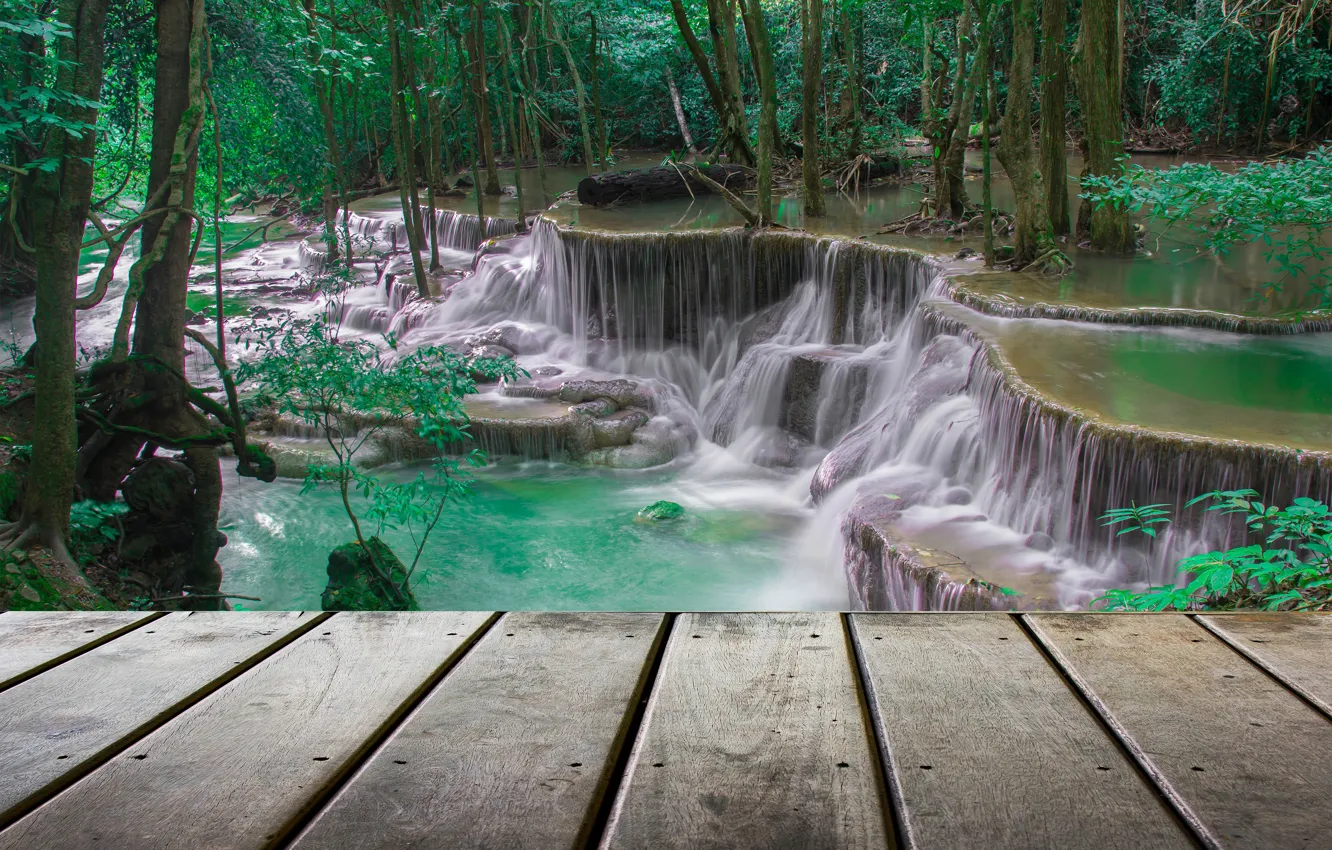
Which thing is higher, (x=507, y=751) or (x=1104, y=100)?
(x=1104, y=100)

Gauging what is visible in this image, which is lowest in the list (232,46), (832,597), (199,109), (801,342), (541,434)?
(832,597)

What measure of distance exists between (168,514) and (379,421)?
3369 millimetres

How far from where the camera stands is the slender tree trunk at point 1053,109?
10.2m

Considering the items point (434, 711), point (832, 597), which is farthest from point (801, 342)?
point (434, 711)

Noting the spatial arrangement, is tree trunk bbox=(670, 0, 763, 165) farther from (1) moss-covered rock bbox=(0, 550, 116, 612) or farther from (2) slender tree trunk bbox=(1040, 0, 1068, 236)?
(1) moss-covered rock bbox=(0, 550, 116, 612)

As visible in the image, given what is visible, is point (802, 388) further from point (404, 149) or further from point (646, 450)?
point (404, 149)

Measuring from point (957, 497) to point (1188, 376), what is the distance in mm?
1573

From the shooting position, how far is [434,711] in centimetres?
137

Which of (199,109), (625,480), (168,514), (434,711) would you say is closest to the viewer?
(434,711)

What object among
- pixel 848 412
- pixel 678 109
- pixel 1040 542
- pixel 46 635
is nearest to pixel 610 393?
pixel 848 412

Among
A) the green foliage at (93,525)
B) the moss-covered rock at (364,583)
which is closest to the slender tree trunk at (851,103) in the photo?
the moss-covered rock at (364,583)

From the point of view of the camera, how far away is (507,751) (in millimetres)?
1248

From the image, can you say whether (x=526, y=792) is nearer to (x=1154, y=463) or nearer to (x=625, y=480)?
(x=1154, y=463)

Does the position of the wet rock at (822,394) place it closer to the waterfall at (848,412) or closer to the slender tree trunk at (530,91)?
the waterfall at (848,412)
